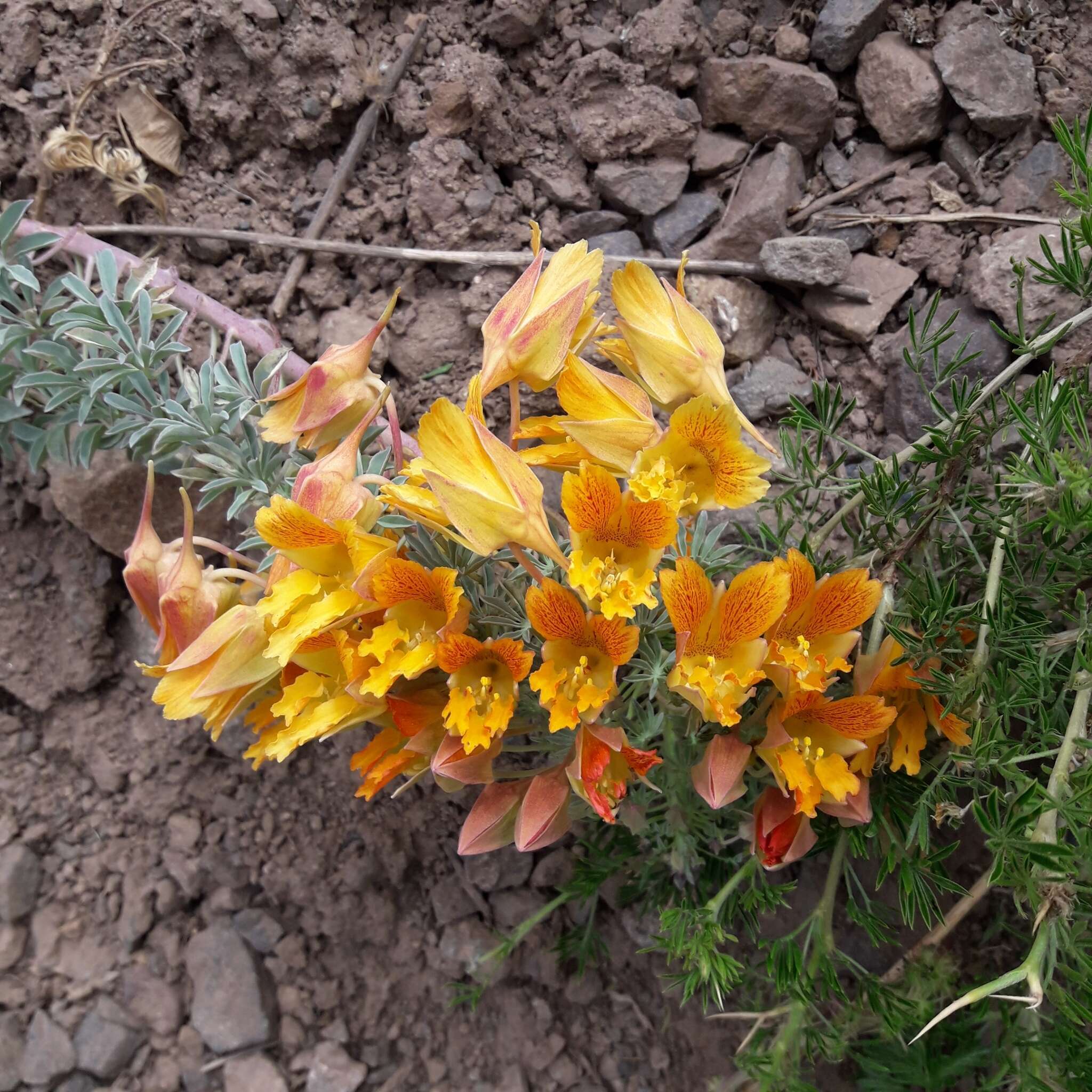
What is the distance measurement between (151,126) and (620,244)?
46.2 inches

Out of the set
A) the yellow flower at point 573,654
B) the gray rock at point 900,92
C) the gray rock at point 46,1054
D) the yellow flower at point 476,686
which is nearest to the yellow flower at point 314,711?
the yellow flower at point 476,686

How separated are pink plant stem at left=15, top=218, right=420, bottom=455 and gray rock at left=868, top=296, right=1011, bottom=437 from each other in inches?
43.3

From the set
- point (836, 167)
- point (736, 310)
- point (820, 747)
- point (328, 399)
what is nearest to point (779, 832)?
point (820, 747)

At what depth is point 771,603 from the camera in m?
1.20

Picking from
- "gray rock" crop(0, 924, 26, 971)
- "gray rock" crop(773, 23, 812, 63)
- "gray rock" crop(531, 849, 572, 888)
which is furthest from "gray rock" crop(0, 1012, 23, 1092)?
"gray rock" crop(773, 23, 812, 63)

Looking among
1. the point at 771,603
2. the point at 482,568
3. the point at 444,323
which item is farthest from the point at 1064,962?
the point at 444,323

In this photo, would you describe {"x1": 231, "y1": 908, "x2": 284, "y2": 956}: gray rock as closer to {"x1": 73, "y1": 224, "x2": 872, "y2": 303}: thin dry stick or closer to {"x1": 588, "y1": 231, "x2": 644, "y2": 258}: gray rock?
{"x1": 73, "y1": 224, "x2": 872, "y2": 303}: thin dry stick

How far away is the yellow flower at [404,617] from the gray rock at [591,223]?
1222 mm

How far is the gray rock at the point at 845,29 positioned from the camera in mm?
2031

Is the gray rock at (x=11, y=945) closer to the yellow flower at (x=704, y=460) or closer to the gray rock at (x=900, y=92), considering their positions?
the yellow flower at (x=704, y=460)

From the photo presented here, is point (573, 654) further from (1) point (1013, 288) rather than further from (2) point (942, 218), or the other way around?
(2) point (942, 218)

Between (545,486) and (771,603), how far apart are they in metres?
0.90

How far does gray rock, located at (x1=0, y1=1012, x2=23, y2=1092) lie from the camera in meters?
2.01

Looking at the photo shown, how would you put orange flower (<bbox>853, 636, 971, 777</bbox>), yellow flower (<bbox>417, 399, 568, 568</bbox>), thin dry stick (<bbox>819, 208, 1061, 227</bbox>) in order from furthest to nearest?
1. thin dry stick (<bbox>819, 208, 1061, 227</bbox>)
2. orange flower (<bbox>853, 636, 971, 777</bbox>)
3. yellow flower (<bbox>417, 399, 568, 568</bbox>)
